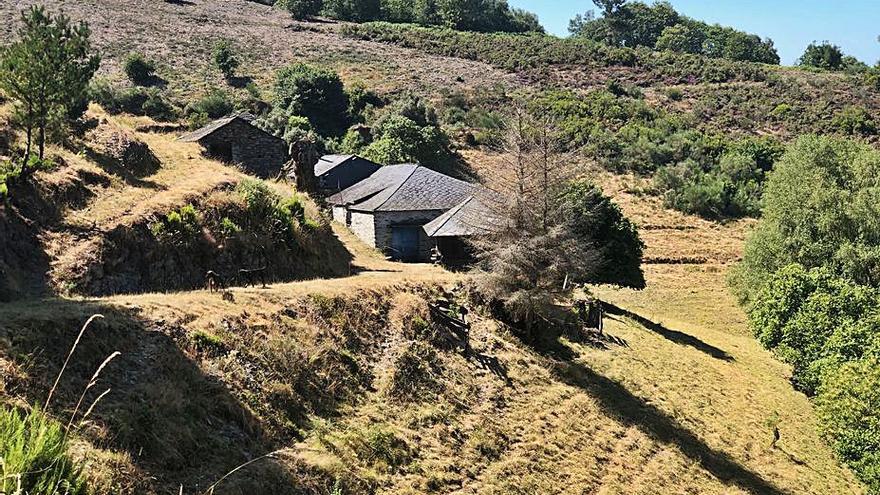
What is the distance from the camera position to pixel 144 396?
1041cm

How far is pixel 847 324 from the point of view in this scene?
79.8ft

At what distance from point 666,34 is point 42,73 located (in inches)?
5237

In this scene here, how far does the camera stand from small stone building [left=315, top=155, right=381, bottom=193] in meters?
39.3

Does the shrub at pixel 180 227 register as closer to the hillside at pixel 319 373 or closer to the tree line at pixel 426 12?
the hillside at pixel 319 373

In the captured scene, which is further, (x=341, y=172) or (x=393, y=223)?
(x=341, y=172)

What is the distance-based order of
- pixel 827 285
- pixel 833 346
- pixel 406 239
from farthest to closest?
pixel 406 239, pixel 827 285, pixel 833 346

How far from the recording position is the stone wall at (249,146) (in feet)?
93.0

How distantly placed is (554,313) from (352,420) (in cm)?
1330

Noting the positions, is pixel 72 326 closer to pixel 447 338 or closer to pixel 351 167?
pixel 447 338

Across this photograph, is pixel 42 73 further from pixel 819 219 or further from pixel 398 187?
pixel 819 219

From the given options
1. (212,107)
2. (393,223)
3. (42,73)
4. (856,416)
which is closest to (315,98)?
(212,107)

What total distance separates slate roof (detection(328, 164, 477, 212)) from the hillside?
2.65m

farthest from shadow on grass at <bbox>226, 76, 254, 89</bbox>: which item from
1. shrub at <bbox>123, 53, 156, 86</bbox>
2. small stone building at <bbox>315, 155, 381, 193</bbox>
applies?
small stone building at <bbox>315, 155, 381, 193</bbox>

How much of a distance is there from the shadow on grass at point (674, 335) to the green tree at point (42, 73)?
79.4 feet
